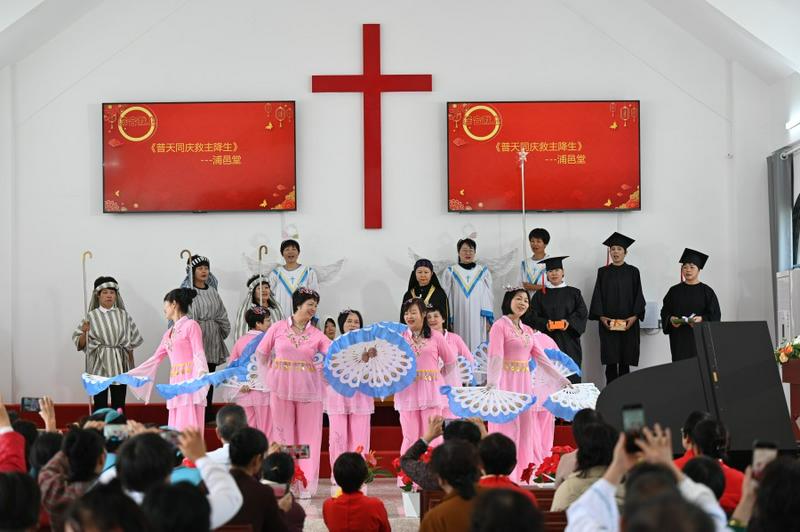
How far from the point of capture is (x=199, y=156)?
424 inches

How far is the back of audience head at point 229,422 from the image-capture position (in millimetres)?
4406

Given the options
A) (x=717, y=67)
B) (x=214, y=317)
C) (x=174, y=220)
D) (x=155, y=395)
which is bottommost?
(x=155, y=395)

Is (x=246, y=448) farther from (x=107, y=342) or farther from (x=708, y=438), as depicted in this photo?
(x=107, y=342)

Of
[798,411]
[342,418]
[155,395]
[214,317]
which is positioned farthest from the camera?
[155,395]

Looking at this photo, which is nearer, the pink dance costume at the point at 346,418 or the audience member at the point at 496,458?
the audience member at the point at 496,458

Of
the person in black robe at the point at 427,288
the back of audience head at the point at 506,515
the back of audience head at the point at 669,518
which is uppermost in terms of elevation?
the person in black robe at the point at 427,288

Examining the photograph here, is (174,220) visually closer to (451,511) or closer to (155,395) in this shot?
(155,395)

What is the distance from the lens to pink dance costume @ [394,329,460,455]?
764 centimetres

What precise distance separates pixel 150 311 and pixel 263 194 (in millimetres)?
1610

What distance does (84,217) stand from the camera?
10.8 meters

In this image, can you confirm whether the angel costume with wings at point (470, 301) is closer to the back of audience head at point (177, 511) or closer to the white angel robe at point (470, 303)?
the white angel robe at point (470, 303)

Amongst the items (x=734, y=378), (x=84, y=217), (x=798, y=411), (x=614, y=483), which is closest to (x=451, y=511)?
(x=614, y=483)

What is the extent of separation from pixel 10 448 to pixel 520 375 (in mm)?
4073

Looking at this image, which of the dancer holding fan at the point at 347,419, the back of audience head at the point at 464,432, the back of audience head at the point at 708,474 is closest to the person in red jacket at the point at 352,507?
the back of audience head at the point at 464,432
